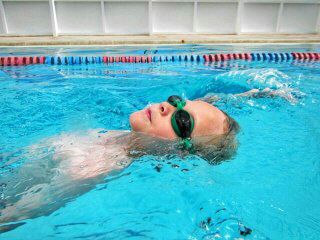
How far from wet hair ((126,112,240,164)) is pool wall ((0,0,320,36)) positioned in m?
11.5

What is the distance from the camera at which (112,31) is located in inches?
526

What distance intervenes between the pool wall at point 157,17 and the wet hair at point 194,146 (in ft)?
37.8

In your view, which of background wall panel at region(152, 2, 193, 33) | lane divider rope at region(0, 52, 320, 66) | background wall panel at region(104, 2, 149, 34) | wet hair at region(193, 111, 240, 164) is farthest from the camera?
background wall panel at region(152, 2, 193, 33)

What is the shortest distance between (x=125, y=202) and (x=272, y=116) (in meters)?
2.58

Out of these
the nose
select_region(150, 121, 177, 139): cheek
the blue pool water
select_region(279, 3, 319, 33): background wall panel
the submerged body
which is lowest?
the blue pool water

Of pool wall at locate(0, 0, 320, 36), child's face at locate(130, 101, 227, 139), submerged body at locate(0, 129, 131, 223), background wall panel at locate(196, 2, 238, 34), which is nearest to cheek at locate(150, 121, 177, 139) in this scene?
child's face at locate(130, 101, 227, 139)

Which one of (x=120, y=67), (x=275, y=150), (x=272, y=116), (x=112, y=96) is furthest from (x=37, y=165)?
(x=120, y=67)

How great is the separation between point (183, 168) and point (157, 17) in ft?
39.9

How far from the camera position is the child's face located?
7.66 feet

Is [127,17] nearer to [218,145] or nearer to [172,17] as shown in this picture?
[172,17]

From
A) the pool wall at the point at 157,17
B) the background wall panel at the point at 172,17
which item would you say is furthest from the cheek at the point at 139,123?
the background wall panel at the point at 172,17

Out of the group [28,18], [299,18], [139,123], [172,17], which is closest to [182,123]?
[139,123]

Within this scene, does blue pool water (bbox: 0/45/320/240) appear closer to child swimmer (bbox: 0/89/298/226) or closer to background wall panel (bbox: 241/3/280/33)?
child swimmer (bbox: 0/89/298/226)

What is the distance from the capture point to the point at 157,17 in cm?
1356
